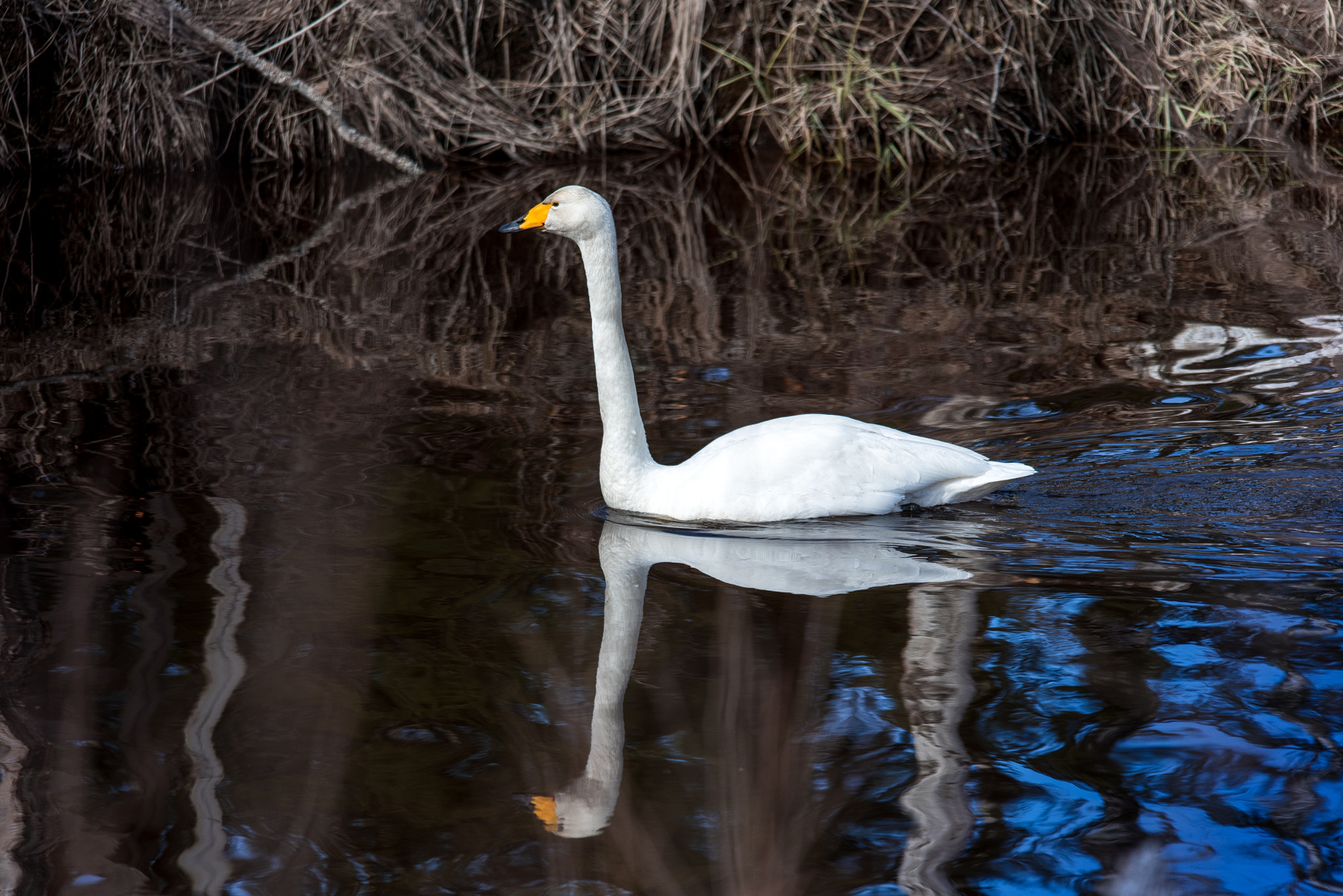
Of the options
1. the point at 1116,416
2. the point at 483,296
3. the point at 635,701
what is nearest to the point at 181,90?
the point at 483,296

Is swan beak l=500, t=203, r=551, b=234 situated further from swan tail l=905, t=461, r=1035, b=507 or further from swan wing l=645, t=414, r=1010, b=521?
swan tail l=905, t=461, r=1035, b=507

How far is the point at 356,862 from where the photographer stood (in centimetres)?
279

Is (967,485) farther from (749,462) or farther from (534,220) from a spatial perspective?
(534,220)

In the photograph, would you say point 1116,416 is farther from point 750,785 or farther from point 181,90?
point 181,90

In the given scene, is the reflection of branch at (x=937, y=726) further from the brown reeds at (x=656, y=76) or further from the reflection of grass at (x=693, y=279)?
the brown reeds at (x=656, y=76)

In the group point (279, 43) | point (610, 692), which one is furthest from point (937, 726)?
point (279, 43)

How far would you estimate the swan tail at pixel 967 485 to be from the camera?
454cm

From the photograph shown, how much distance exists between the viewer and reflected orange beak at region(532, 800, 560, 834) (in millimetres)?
2889

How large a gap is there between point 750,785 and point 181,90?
37.6ft

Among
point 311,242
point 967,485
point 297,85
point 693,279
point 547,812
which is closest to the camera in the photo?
point 547,812

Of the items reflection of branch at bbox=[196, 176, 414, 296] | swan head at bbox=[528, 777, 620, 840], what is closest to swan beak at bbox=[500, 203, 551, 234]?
swan head at bbox=[528, 777, 620, 840]

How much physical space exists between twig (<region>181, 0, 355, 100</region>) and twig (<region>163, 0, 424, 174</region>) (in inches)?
4.8

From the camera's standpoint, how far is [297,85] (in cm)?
1285

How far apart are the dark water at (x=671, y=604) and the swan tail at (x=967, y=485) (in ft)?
0.32
